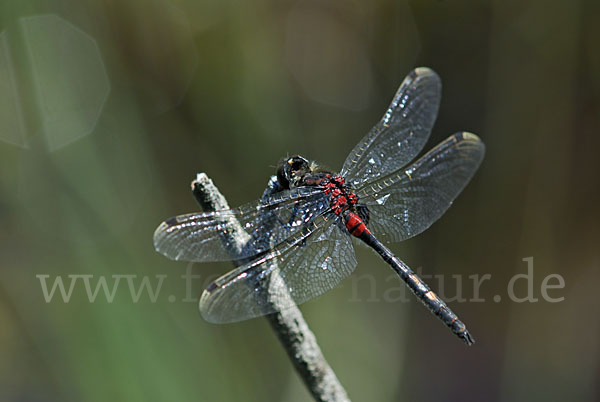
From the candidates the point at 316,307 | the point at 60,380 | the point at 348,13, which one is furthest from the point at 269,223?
the point at 348,13

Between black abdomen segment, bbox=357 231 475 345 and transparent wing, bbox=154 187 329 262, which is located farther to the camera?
black abdomen segment, bbox=357 231 475 345

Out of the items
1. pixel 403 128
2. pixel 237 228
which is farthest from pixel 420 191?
pixel 237 228

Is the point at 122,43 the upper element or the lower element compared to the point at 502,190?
upper

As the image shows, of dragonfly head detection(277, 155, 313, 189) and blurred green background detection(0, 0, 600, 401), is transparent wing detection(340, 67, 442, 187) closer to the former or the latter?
dragonfly head detection(277, 155, 313, 189)

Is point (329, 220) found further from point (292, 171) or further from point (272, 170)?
point (272, 170)

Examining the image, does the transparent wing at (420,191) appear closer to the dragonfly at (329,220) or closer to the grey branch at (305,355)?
the dragonfly at (329,220)

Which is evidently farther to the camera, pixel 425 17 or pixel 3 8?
pixel 425 17

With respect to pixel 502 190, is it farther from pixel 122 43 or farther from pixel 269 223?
pixel 122 43

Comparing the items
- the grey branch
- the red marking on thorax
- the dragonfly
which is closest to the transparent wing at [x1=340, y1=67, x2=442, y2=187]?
the dragonfly
